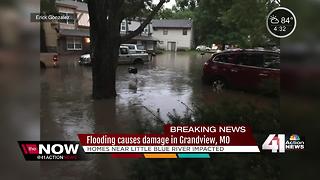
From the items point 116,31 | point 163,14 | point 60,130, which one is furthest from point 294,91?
point 163,14

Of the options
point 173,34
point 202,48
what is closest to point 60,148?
point 202,48

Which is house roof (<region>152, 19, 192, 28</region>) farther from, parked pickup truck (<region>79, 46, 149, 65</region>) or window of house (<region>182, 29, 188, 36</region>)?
parked pickup truck (<region>79, 46, 149, 65</region>)

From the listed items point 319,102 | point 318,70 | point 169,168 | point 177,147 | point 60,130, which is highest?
point 318,70

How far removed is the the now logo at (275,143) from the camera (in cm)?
311

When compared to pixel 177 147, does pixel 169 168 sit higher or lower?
lower

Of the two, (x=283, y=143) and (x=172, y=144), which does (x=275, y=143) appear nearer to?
(x=283, y=143)

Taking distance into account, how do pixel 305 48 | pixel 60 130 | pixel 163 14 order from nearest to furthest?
pixel 305 48 < pixel 60 130 < pixel 163 14

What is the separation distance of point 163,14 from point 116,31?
534 inches

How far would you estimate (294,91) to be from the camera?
272cm

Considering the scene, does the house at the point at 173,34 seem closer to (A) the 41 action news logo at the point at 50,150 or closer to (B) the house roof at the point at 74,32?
(B) the house roof at the point at 74,32

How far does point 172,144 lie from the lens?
3.52 meters

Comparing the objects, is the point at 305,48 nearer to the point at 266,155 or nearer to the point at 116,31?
the point at 266,155

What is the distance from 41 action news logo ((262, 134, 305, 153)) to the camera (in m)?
2.88

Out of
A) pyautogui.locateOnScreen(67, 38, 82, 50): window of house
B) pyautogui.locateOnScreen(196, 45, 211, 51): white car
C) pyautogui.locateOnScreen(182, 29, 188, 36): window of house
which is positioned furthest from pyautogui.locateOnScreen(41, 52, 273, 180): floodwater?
pyautogui.locateOnScreen(182, 29, 188, 36): window of house
